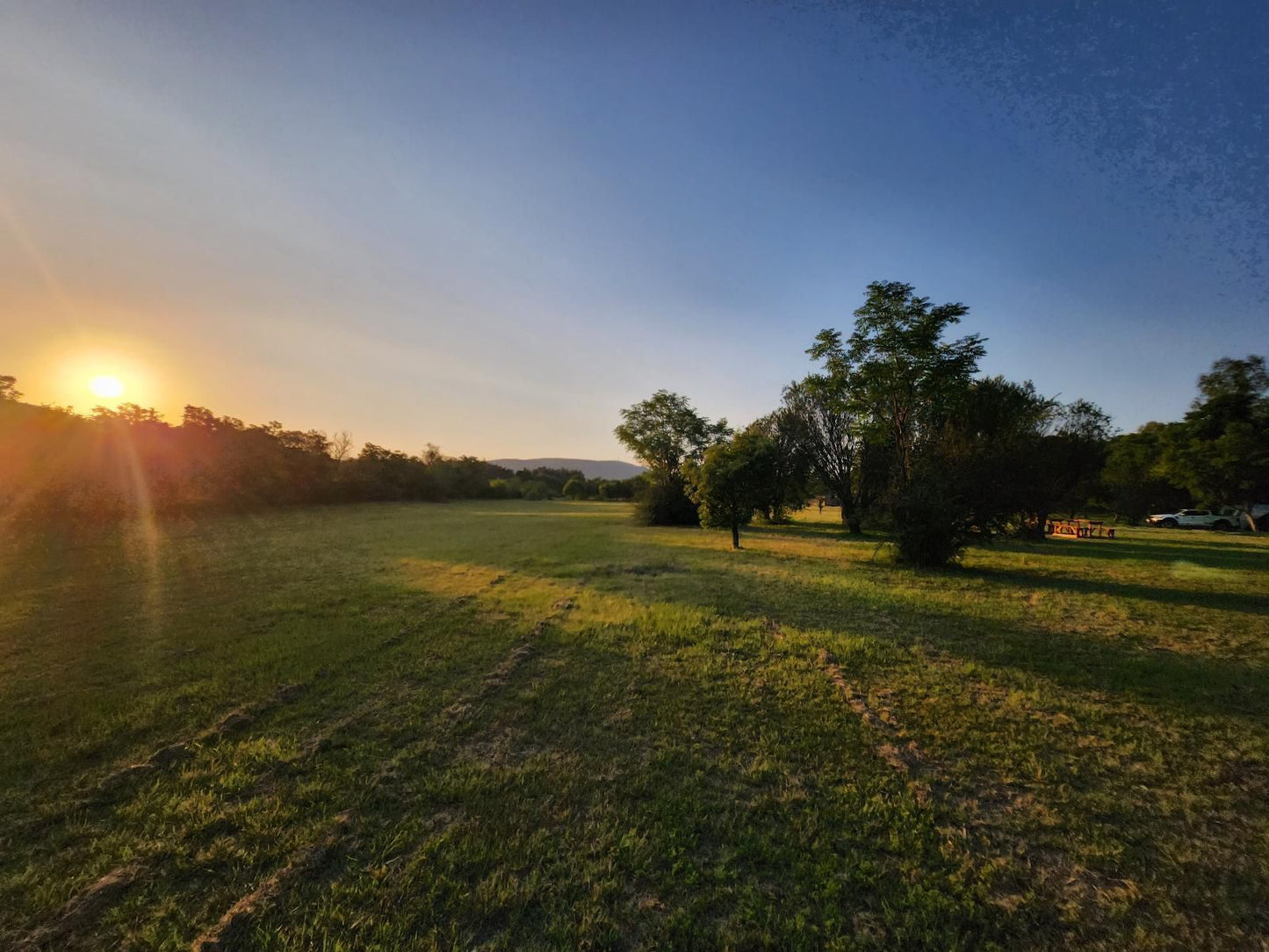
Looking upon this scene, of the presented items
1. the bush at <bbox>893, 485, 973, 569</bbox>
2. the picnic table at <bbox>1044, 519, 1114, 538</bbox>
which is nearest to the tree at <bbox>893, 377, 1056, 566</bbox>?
the bush at <bbox>893, 485, 973, 569</bbox>

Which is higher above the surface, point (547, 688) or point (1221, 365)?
point (1221, 365)

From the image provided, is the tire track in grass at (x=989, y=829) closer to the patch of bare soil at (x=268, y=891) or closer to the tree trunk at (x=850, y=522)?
the patch of bare soil at (x=268, y=891)

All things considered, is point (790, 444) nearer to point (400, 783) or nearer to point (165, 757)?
point (400, 783)

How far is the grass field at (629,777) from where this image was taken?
2.56m

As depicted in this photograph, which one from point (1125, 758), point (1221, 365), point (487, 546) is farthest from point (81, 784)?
point (1221, 365)

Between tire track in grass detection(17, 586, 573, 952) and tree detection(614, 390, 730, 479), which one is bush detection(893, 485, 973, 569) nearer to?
tire track in grass detection(17, 586, 573, 952)

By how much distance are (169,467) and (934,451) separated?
138 feet

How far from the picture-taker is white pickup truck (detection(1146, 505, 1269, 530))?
97.5ft

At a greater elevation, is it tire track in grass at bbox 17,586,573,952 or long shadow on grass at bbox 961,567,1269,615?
long shadow on grass at bbox 961,567,1269,615

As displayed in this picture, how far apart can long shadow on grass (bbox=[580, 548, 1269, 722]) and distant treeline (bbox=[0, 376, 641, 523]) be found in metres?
25.9

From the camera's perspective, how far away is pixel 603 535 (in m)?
23.1

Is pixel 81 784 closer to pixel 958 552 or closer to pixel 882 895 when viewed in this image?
pixel 882 895

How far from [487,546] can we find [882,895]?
17.2 metres

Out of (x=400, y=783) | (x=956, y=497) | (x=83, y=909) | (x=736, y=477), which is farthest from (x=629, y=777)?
(x=736, y=477)
